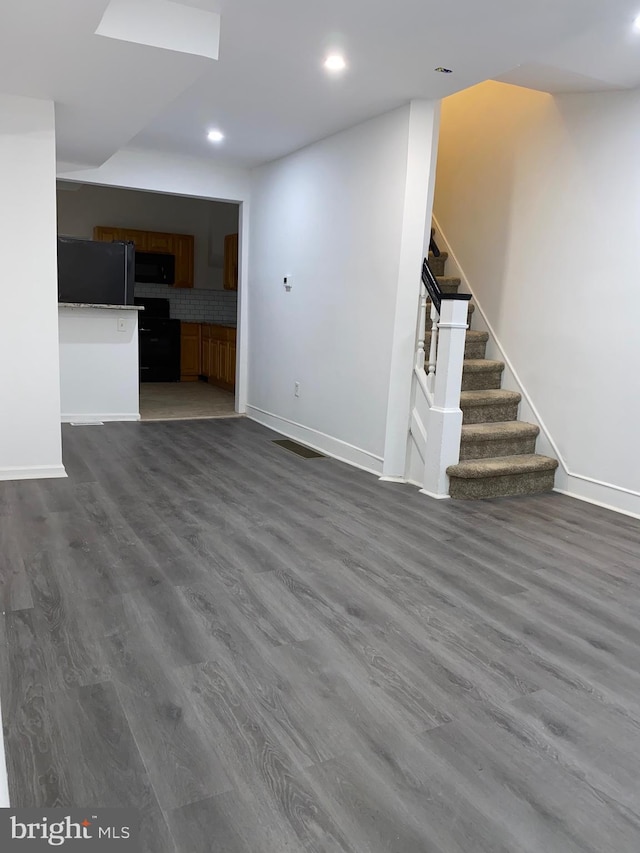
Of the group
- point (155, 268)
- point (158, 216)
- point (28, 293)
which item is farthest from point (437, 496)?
point (158, 216)

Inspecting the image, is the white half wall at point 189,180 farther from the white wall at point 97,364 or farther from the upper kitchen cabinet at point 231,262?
the upper kitchen cabinet at point 231,262

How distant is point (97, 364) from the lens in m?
5.97

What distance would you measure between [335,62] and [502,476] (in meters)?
2.64

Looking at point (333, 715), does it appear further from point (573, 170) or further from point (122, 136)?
point (122, 136)

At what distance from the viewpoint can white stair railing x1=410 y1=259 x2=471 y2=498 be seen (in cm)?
402

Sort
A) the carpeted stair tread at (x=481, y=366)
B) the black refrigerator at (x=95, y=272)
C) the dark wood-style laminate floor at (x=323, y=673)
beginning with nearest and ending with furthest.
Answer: the dark wood-style laminate floor at (x=323, y=673) < the carpeted stair tread at (x=481, y=366) < the black refrigerator at (x=95, y=272)

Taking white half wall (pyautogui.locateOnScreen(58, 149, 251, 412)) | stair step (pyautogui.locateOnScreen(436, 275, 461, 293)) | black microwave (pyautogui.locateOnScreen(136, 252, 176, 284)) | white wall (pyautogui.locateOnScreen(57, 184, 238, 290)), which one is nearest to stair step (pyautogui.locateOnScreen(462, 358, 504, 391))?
stair step (pyautogui.locateOnScreen(436, 275, 461, 293))

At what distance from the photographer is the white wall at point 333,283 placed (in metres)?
4.43

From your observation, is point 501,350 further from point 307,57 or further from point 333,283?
point 307,57

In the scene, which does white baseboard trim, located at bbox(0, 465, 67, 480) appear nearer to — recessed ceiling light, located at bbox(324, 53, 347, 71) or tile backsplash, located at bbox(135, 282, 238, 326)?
recessed ceiling light, located at bbox(324, 53, 347, 71)

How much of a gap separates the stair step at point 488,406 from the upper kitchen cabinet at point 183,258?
19.9ft

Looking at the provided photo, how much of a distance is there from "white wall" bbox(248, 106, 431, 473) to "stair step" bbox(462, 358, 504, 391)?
65cm

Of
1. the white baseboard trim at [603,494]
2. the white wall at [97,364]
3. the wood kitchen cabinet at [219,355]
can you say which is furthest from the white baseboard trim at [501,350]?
the wood kitchen cabinet at [219,355]

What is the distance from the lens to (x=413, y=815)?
4.91 feet
